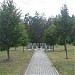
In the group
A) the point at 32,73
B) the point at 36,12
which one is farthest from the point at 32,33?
the point at 32,73

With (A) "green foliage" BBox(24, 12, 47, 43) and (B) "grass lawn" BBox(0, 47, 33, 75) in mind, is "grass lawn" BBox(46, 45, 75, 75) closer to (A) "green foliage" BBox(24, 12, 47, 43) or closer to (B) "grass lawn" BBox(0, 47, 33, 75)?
(B) "grass lawn" BBox(0, 47, 33, 75)

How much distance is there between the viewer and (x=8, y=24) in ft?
88.3

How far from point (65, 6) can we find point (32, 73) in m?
15.1

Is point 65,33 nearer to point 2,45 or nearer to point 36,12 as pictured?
point 2,45

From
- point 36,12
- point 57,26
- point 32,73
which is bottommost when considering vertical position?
point 32,73

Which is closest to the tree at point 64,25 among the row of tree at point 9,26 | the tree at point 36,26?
the row of tree at point 9,26

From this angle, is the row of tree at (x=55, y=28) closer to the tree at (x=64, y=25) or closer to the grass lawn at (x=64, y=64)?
the tree at (x=64, y=25)

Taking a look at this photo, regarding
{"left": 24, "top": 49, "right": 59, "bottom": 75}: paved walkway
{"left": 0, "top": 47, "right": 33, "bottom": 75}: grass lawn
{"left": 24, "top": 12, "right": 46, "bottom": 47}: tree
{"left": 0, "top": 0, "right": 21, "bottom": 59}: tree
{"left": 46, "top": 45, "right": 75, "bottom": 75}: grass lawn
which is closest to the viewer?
{"left": 24, "top": 49, "right": 59, "bottom": 75}: paved walkway

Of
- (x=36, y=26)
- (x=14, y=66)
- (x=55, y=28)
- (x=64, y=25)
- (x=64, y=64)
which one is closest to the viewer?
(x=14, y=66)

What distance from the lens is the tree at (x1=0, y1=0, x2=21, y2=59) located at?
1052 inches

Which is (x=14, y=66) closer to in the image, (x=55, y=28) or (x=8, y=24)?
(x=8, y=24)

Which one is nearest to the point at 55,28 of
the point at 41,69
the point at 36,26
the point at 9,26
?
the point at 9,26

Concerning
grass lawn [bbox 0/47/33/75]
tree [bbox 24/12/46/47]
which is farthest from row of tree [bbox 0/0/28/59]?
tree [bbox 24/12/46/47]

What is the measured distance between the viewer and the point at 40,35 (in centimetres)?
8175
